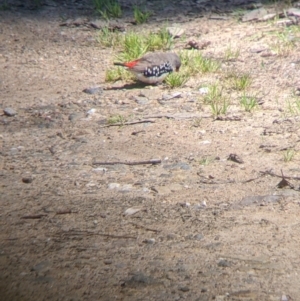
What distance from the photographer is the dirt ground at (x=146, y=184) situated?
3.28 metres

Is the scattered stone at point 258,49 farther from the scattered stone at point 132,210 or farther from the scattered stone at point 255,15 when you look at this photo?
the scattered stone at point 132,210

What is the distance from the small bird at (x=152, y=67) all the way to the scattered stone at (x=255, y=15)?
157 cm

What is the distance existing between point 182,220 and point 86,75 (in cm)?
275

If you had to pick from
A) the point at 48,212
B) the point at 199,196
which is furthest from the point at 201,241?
the point at 48,212

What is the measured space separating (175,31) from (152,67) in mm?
1352

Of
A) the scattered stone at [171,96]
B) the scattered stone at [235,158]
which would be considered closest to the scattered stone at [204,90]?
the scattered stone at [171,96]

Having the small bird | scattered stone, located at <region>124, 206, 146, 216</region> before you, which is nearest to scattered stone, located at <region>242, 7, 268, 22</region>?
the small bird

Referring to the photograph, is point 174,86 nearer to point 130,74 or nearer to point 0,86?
point 130,74

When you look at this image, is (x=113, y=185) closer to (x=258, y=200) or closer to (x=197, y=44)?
(x=258, y=200)

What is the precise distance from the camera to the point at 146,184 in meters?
→ 4.27

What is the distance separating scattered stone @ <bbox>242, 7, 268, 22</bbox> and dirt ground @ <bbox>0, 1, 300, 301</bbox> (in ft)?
0.87

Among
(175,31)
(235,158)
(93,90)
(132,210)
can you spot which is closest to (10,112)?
(93,90)

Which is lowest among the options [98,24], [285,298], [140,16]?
[98,24]

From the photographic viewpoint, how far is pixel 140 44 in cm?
648
